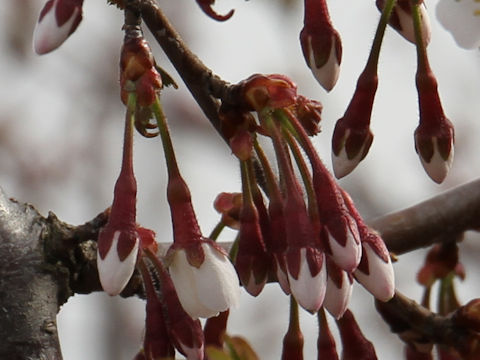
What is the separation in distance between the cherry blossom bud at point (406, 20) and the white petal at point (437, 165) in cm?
16

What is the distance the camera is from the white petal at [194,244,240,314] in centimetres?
159

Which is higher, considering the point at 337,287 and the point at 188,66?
the point at 188,66

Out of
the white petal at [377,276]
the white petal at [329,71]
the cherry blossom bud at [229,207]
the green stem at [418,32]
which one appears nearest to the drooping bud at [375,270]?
the white petal at [377,276]

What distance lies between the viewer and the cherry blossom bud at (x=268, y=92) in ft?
5.47

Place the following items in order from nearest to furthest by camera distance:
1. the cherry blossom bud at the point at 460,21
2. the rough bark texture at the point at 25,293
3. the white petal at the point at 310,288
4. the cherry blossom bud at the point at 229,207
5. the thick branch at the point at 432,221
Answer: the white petal at the point at 310,288 < the cherry blossom bud at the point at 460,21 < the rough bark texture at the point at 25,293 < the cherry blossom bud at the point at 229,207 < the thick branch at the point at 432,221

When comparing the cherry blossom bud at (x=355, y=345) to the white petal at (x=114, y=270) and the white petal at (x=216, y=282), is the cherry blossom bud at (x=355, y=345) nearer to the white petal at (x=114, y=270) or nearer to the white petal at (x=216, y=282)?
the white petal at (x=216, y=282)

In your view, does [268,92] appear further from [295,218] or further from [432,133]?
[432,133]

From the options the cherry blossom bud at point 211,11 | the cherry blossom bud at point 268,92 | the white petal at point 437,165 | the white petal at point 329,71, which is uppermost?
the cherry blossom bud at point 211,11

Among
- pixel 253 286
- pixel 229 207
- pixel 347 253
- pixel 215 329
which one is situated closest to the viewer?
pixel 347 253

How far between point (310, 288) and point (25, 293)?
510 millimetres

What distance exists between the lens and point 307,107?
179 cm

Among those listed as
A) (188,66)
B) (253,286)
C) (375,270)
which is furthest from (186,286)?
(188,66)

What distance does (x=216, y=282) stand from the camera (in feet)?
5.30

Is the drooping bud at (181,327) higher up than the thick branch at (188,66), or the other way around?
the thick branch at (188,66)
